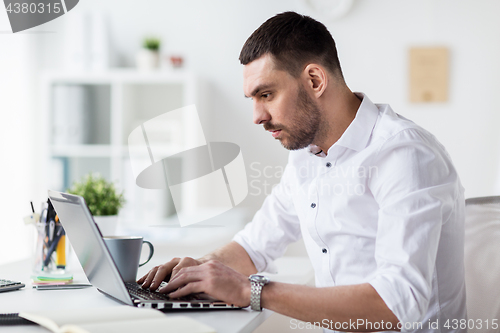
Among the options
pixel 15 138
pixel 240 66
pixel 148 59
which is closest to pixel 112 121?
pixel 148 59

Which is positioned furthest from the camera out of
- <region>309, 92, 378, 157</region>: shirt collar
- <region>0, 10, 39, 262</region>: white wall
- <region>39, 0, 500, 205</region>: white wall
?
<region>0, 10, 39, 262</region>: white wall

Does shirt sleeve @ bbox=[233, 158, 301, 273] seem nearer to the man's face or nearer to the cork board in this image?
the man's face

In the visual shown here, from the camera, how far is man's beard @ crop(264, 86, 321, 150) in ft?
3.84

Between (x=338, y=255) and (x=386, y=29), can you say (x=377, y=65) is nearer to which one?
(x=386, y=29)

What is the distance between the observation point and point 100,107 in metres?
2.60

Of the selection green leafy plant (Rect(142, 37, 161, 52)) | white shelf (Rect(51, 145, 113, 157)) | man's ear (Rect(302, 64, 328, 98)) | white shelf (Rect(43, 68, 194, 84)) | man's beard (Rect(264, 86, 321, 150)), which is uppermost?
green leafy plant (Rect(142, 37, 161, 52))

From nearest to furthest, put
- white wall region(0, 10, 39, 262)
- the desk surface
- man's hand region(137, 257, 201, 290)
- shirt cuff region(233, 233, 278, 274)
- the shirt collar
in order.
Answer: the desk surface < man's hand region(137, 257, 201, 290) < the shirt collar < shirt cuff region(233, 233, 278, 274) < white wall region(0, 10, 39, 262)

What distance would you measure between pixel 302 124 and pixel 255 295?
467mm

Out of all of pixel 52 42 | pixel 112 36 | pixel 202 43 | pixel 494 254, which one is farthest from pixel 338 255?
pixel 52 42

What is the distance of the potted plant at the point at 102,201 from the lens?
1.36 m

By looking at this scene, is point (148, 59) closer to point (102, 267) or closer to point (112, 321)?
point (102, 267)

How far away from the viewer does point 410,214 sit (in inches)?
34.9

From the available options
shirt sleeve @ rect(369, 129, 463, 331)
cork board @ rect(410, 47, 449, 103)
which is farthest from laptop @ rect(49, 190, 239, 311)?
cork board @ rect(410, 47, 449, 103)

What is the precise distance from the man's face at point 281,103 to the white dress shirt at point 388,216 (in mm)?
90
